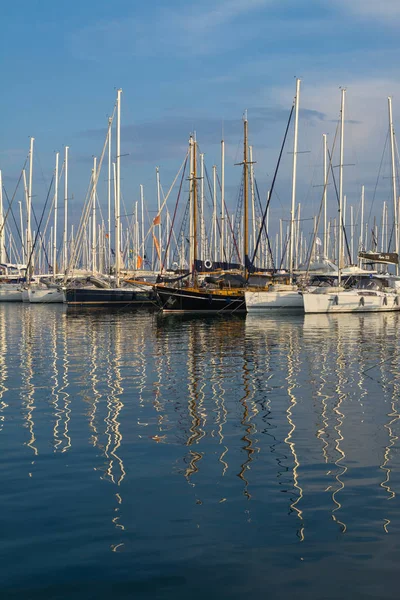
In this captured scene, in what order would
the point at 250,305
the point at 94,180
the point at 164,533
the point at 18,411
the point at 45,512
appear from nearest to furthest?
the point at 164,533
the point at 45,512
the point at 18,411
the point at 250,305
the point at 94,180

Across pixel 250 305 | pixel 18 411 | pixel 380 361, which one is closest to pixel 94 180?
pixel 250 305

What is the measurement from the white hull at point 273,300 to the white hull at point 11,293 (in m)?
37.9

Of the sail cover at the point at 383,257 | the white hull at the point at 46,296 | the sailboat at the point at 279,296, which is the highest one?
the sail cover at the point at 383,257

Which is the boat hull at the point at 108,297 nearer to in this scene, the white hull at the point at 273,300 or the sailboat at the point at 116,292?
the sailboat at the point at 116,292

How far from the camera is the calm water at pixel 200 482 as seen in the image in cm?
796

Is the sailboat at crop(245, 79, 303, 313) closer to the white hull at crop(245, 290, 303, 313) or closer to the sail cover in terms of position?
the white hull at crop(245, 290, 303, 313)

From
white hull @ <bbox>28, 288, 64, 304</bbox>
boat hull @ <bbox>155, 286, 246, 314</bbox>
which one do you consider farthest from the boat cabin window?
white hull @ <bbox>28, 288, 64, 304</bbox>

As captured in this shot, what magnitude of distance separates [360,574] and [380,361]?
19036 mm

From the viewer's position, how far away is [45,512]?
993cm

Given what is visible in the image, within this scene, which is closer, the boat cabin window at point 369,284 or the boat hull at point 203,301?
the boat hull at point 203,301

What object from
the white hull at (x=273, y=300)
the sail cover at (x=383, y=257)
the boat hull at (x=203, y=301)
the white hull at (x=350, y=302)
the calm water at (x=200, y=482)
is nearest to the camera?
the calm water at (x=200, y=482)

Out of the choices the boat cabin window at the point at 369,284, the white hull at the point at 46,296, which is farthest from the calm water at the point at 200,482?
the white hull at the point at 46,296

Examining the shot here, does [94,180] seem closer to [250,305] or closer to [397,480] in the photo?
[250,305]

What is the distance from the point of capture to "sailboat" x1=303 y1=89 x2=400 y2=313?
2142 inches
